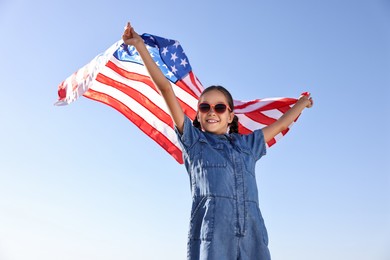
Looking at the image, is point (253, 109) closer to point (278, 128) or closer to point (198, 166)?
point (278, 128)

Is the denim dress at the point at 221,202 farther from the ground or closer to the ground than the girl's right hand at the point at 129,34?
closer to the ground

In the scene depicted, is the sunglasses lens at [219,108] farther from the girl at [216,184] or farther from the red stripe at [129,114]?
the red stripe at [129,114]

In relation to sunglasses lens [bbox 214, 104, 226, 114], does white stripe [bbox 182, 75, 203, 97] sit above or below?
above

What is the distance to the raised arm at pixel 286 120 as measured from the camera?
5028 mm

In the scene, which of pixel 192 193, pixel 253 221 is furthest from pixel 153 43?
pixel 253 221

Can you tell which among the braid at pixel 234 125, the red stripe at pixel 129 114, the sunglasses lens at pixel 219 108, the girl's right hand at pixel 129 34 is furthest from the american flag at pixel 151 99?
the girl's right hand at pixel 129 34

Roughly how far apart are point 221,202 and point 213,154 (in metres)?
0.49

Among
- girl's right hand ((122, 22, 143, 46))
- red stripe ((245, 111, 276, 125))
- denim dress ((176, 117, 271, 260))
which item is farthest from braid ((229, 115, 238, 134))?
red stripe ((245, 111, 276, 125))

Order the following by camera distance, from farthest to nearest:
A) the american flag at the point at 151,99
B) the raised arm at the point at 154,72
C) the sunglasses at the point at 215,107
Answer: the american flag at the point at 151,99 → the sunglasses at the point at 215,107 → the raised arm at the point at 154,72

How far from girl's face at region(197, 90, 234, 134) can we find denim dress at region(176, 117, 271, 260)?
172mm

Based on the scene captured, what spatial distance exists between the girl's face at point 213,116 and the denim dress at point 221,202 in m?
0.17

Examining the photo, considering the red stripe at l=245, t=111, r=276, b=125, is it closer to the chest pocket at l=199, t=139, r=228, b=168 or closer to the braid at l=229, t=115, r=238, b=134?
the braid at l=229, t=115, r=238, b=134

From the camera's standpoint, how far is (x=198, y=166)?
4.08 m

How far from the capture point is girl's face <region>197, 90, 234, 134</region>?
14.7 feet
